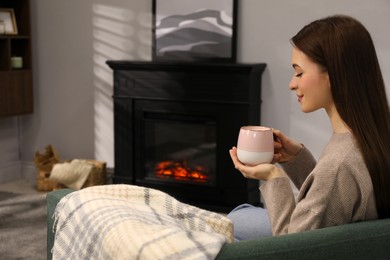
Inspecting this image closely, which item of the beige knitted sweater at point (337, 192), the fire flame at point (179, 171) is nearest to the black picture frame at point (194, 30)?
the fire flame at point (179, 171)

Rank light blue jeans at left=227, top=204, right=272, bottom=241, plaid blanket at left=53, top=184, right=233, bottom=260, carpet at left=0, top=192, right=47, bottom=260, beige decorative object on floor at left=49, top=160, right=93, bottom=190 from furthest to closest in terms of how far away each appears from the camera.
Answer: beige decorative object on floor at left=49, top=160, right=93, bottom=190 → carpet at left=0, top=192, right=47, bottom=260 → light blue jeans at left=227, top=204, right=272, bottom=241 → plaid blanket at left=53, top=184, right=233, bottom=260

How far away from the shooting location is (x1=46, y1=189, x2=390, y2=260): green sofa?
1260 millimetres

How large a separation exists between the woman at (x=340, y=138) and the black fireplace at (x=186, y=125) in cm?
245

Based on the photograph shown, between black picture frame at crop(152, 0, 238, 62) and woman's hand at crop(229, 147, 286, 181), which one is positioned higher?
black picture frame at crop(152, 0, 238, 62)

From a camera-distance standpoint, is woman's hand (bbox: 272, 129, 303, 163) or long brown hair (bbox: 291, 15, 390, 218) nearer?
long brown hair (bbox: 291, 15, 390, 218)

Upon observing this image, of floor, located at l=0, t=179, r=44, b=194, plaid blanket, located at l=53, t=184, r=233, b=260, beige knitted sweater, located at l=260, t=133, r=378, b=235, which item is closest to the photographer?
plaid blanket, located at l=53, t=184, r=233, b=260

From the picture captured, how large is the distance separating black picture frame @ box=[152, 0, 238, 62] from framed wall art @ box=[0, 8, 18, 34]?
116cm

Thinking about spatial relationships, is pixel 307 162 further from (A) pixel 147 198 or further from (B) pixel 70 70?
(B) pixel 70 70

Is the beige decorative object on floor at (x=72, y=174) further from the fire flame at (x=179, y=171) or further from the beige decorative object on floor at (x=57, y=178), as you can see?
the fire flame at (x=179, y=171)

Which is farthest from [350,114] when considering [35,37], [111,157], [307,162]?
[35,37]

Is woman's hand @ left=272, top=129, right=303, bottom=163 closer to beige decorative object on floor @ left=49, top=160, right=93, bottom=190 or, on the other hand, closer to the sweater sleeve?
the sweater sleeve

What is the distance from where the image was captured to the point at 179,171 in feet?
14.5

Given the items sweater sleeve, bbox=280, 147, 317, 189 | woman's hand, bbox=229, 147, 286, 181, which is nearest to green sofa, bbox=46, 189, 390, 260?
woman's hand, bbox=229, 147, 286, 181

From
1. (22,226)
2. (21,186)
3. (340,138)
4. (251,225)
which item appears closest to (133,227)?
(340,138)
